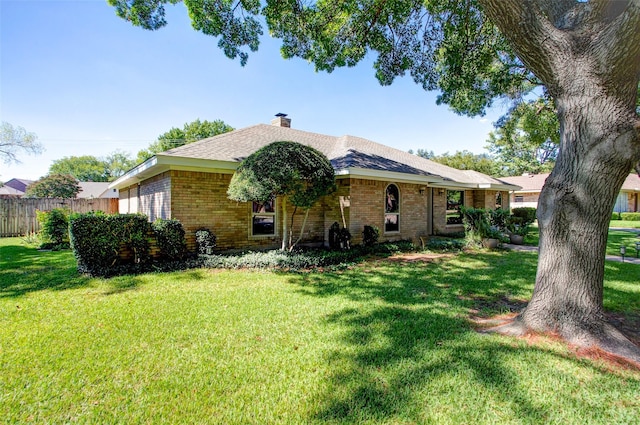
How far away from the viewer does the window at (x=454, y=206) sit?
16531 mm

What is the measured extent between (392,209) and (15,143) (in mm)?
34945

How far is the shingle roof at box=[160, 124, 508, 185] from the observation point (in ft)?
31.2

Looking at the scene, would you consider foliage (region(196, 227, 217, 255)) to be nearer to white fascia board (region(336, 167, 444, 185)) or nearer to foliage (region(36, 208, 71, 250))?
white fascia board (region(336, 167, 444, 185))

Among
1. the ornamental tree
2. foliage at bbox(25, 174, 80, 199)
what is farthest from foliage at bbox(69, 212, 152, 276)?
foliage at bbox(25, 174, 80, 199)

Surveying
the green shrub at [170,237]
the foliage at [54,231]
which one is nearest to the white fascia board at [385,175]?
the green shrub at [170,237]

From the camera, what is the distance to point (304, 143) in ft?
43.8

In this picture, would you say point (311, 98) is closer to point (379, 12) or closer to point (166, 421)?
point (379, 12)

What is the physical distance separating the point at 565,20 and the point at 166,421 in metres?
6.50

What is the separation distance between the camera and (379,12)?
7.88m

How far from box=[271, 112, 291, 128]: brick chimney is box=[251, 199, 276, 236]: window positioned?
692cm

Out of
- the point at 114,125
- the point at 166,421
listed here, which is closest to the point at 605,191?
the point at 166,421

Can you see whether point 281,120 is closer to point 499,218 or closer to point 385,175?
point 385,175

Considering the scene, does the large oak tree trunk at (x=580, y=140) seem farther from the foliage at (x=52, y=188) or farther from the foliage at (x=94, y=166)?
the foliage at (x=94, y=166)

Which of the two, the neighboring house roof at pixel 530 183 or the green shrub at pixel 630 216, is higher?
the neighboring house roof at pixel 530 183
